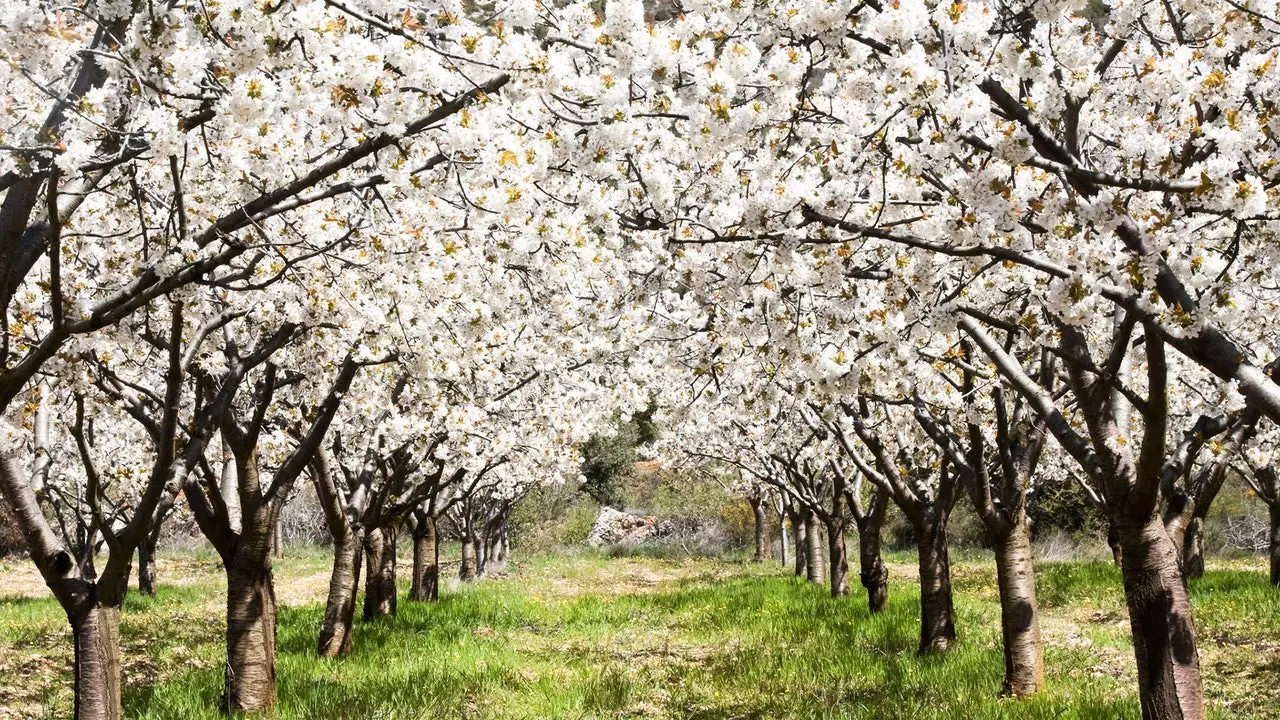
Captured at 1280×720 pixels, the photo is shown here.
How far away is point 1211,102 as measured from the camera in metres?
3.70

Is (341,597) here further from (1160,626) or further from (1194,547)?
(1194,547)

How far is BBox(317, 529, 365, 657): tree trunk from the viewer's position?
948cm

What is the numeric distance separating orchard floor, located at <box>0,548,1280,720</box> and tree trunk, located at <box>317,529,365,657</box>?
0.29 meters

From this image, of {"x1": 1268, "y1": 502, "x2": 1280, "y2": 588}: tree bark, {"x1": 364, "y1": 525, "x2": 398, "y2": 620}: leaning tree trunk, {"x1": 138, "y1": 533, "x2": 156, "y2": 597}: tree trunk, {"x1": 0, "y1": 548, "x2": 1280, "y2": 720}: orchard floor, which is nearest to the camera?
{"x1": 0, "y1": 548, "x2": 1280, "y2": 720}: orchard floor

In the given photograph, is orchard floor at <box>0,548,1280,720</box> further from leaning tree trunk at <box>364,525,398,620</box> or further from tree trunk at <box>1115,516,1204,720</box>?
tree trunk at <box>1115,516,1204,720</box>

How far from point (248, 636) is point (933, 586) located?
6.26 meters

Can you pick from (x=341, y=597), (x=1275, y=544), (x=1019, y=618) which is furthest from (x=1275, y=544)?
(x=341, y=597)

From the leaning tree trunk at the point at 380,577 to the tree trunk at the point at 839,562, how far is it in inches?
272

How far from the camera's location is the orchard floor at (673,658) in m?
7.20

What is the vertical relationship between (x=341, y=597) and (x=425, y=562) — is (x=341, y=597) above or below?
above

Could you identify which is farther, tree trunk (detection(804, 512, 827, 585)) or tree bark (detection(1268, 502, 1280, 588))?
tree trunk (detection(804, 512, 827, 585))

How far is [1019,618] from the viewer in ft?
23.0

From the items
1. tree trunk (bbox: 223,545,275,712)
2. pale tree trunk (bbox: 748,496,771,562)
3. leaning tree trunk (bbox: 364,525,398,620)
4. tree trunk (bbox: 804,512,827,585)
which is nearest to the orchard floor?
tree trunk (bbox: 223,545,275,712)

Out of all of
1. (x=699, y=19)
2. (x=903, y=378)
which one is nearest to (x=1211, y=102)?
(x=699, y=19)
